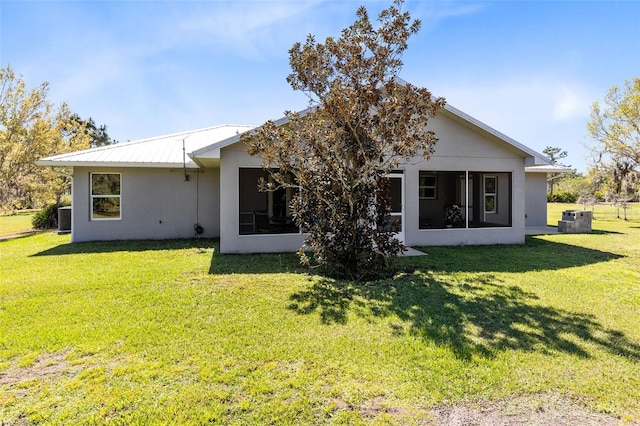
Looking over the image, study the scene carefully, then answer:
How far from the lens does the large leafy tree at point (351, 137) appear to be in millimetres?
6918

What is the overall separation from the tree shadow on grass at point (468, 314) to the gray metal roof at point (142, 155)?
734cm

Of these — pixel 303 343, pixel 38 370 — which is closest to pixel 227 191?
pixel 303 343

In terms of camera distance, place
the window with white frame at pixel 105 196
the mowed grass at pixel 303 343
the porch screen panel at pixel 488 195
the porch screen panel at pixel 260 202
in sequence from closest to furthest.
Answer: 1. the mowed grass at pixel 303 343
2. the window with white frame at pixel 105 196
3. the porch screen panel at pixel 260 202
4. the porch screen panel at pixel 488 195

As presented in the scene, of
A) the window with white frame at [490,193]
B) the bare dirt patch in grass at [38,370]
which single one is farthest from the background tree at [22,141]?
the window with white frame at [490,193]

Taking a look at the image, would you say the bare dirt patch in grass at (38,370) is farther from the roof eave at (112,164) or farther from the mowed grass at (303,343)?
the roof eave at (112,164)

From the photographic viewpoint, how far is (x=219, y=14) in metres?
9.55

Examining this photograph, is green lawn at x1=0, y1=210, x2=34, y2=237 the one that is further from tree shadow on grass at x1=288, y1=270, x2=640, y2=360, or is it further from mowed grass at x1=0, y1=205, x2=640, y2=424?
tree shadow on grass at x1=288, y1=270, x2=640, y2=360

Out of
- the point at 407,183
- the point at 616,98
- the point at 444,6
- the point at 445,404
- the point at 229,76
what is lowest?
the point at 445,404

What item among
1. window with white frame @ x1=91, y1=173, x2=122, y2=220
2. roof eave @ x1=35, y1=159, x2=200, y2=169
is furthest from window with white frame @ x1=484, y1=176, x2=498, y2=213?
window with white frame @ x1=91, y1=173, x2=122, y2=220

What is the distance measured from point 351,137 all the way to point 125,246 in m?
8.36

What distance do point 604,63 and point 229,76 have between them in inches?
570

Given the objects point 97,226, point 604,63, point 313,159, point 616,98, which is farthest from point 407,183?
point 616,98

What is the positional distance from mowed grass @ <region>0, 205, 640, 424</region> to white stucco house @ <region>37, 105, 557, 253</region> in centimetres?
307

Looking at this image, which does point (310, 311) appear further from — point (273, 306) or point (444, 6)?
point (444, 6)
